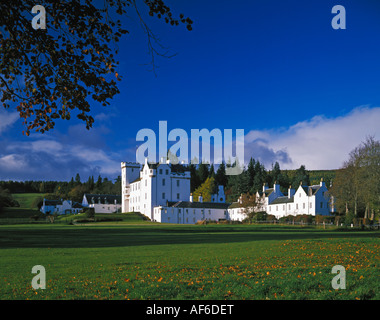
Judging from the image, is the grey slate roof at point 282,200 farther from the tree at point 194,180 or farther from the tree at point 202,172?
the tree at point 202,172

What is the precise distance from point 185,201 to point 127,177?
25849mm

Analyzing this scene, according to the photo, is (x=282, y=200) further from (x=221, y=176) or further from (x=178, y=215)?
(x=221, y=176)

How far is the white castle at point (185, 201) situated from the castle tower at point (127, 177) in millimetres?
3483

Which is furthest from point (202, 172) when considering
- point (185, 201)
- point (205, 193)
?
point (185, 201)

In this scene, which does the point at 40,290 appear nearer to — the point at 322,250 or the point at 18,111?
the point at 18,111

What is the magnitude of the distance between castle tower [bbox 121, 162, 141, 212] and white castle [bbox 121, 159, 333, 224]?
3483 mm

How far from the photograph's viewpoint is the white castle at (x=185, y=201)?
87062 mm

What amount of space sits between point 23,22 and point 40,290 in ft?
23.5

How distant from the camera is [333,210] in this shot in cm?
8625

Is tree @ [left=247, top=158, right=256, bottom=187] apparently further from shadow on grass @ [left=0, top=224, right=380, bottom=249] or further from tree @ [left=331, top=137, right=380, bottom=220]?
shadow on grass @ [left=0, top=224, right=380, bottom=249]

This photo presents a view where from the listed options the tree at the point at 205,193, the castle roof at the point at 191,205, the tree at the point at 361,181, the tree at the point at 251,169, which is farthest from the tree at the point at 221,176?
the tree at the point at 361,181

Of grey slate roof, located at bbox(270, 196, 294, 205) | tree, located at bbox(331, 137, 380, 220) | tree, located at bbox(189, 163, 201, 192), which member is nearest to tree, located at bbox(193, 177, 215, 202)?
tree, located at bbox(189, 163, 201, 192)

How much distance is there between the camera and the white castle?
3428 inches
